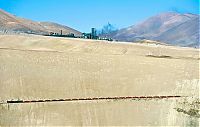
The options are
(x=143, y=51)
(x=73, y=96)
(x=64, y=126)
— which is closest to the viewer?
(x=64, y=126)

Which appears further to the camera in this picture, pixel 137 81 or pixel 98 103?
pixel 137 81

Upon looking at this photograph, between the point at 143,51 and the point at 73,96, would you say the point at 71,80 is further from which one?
the point at 143,51

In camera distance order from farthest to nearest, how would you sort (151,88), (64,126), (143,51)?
(143,51) → (151,88) → (64,126)

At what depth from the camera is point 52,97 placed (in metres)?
8.66

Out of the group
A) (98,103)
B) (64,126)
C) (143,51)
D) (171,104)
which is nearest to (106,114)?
(98,103)

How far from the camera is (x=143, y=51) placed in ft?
39.4

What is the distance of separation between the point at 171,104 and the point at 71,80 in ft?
7.31

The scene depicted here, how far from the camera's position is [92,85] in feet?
30.1

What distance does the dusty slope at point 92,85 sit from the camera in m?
8.41

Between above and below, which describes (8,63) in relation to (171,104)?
above

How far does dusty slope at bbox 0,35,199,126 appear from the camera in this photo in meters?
8.41

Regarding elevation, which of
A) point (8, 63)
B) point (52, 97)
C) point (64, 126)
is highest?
point (8, 63)

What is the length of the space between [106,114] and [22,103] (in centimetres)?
172

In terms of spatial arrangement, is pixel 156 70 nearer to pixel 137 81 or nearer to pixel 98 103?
pixel 137 81
